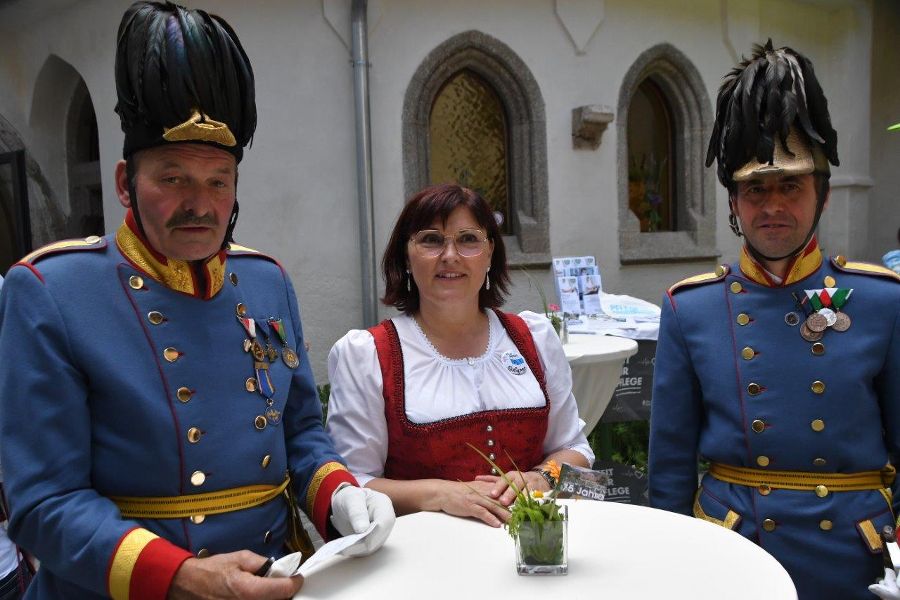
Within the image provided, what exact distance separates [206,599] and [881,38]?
10.9 meters

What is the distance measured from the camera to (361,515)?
1626 millimetres

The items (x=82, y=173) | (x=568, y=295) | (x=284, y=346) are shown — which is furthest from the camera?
(x=82, y=173)

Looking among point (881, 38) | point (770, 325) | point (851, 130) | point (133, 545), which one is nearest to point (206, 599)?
point (133, 545)

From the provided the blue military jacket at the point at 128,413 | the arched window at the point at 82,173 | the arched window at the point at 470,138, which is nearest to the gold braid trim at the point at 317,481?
the blue military jacket at the point at 128,413

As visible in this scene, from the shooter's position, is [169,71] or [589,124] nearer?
[169,71]

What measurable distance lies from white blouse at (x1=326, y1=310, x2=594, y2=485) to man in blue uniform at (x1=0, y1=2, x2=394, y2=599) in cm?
41

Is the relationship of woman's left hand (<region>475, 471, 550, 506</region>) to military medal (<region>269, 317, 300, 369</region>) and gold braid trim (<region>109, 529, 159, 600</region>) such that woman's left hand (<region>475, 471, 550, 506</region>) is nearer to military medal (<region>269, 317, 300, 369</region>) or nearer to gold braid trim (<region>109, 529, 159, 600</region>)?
military medal (<region>269, 317, 300, 369</region>)

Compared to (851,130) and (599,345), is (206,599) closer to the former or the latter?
(599,345)

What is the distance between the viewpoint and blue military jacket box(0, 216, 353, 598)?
56.1 inches

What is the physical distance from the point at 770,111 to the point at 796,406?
767mm

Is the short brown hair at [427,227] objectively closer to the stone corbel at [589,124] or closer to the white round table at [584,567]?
the white round table at [584,567]

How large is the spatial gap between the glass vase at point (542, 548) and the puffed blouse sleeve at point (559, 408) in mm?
836

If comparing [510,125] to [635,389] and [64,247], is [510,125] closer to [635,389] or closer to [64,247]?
[635,389]

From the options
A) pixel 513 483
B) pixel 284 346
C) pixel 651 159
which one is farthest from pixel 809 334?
pixel 651 159
